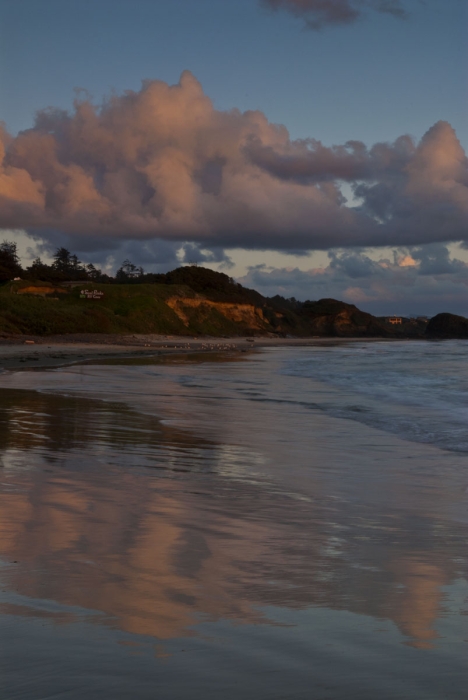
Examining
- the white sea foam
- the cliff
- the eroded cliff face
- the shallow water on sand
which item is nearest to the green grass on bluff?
the cliff

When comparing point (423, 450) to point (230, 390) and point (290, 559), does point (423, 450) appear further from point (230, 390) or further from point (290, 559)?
point (230, 390)

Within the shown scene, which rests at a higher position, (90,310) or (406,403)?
(90,310)

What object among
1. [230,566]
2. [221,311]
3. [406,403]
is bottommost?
[406,403]

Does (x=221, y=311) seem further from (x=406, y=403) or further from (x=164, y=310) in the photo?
(x=406, y=403)

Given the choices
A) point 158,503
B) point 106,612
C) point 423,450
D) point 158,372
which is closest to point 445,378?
point 158,372

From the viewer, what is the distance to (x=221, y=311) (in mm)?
131625

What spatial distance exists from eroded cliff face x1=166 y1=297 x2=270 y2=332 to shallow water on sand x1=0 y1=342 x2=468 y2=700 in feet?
354

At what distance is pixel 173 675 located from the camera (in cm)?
353

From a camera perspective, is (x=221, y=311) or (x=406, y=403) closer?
(x=406, y=403)

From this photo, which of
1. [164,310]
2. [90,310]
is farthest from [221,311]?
Answer: [90,310]

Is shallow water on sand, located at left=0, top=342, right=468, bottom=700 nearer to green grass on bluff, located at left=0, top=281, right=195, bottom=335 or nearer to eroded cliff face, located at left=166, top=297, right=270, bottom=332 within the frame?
green grass on bluff, located at left=0, top=281, right=195, bottom=335

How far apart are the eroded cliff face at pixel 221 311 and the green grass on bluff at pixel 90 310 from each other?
160cm

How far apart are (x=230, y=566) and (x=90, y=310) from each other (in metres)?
88.3

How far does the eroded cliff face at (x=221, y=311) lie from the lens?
12081 centimetres
